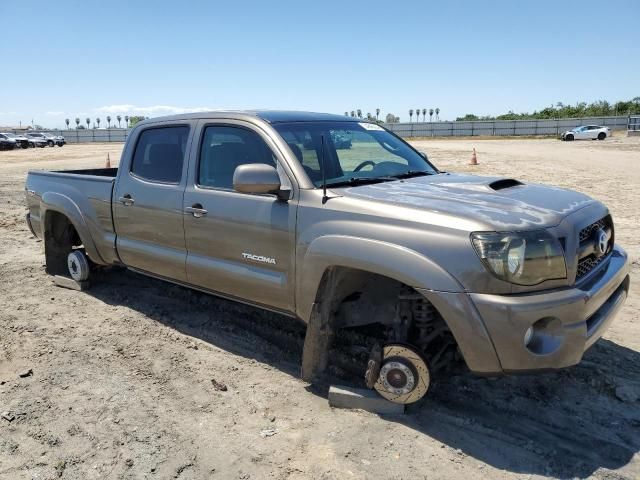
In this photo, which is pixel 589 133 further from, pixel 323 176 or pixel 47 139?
pixel 47 139

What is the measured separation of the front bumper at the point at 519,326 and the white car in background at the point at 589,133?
46.8 metres

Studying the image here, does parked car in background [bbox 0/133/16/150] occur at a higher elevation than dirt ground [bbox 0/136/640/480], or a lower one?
higher

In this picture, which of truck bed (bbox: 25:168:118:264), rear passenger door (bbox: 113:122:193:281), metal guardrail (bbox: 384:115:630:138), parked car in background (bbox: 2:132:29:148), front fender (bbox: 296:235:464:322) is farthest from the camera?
metal guardrail (bbox: 384:115:630:138)

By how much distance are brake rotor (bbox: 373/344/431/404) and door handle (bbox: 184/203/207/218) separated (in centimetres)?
177

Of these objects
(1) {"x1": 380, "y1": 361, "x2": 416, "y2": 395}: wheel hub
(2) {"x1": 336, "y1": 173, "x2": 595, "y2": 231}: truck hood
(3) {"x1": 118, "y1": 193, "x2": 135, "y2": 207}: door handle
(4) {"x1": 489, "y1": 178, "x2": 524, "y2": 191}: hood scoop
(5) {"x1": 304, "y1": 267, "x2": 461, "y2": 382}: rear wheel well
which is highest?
(4) {"x1": 489, "y1": 178, "x2": 524, "y2": 191}: hood scoop

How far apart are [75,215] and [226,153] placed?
7.22ft

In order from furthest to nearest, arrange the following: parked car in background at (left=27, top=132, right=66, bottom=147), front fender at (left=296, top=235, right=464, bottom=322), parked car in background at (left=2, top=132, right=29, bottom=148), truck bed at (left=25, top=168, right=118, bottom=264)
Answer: parked car in background at (left=27, top=132, right=66, bottom=147)
parked car in background at (left=2, top=132, right=29, bottom=148)
truck bed at (left=25, top=168, right=118, bottom=264)
front fender at (left=296, top=235, right=464, bottom=322)

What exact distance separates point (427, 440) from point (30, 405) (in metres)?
2.59

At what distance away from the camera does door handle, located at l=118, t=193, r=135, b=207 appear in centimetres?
489

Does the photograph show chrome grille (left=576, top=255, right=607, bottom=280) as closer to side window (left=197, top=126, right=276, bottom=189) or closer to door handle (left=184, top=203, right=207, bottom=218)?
side window (left=197, top=126, right=276, bottom=189)

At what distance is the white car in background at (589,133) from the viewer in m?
44.0

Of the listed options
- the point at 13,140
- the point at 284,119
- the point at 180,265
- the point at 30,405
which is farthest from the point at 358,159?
the point at 13,140

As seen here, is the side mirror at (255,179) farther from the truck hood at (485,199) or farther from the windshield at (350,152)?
the truck hood at (485,199)

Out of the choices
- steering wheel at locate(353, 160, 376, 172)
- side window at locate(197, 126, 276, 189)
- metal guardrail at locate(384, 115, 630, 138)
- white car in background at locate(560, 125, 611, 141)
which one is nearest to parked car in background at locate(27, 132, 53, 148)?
metal guardrail at locate(384, 115, 630, 138)
